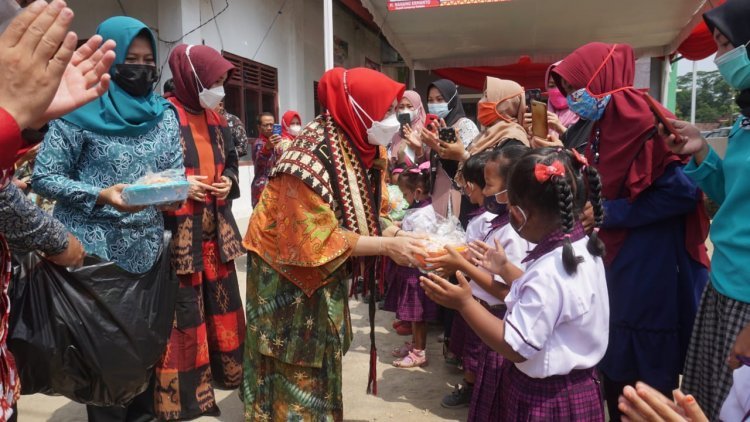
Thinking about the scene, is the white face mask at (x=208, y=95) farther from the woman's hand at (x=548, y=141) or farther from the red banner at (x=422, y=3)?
the red banner at (x=422, y=3)

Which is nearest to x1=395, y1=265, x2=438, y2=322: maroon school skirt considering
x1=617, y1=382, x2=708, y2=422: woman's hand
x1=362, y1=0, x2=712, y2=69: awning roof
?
x1=617, y1=382, x2=708, y2=422: woman's hand

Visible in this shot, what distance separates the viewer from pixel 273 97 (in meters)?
9.76

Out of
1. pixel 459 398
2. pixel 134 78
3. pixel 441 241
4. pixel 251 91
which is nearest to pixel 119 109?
pixel 134 78

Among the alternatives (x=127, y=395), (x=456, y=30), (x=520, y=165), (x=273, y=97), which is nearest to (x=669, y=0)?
(x=456, y=30)

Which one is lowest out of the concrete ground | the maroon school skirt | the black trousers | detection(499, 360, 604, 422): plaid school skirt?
the concrete ground

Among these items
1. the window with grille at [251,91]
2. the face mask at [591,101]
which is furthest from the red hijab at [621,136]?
the window with grille at [251,91]

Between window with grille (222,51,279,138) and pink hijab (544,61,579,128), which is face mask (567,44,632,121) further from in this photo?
window with grille (222,51,279,138)

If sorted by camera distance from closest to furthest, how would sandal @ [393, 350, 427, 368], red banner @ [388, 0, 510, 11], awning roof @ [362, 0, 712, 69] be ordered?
sandal @ [393, 350, 427, 368]
red banner @ [388, 0, 510, 11]
awning roof @ [362, 0, 712, 69]

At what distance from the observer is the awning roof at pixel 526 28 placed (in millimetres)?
7848

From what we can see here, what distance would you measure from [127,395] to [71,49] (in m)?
1.63

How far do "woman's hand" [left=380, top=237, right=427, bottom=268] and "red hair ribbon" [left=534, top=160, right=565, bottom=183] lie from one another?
565mm

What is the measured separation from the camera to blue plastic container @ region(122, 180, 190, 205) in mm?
2119

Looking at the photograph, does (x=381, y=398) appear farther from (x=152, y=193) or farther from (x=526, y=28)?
(x=526, y=28)

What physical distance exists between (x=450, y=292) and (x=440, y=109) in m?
3.08
